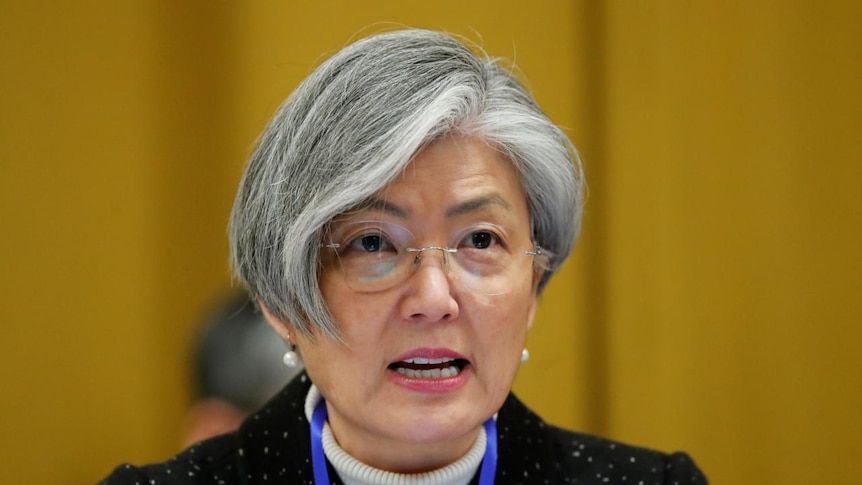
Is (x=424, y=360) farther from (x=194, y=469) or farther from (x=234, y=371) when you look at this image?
(x=234, y=371)

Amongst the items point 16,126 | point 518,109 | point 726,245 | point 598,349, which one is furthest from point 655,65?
point 16,126

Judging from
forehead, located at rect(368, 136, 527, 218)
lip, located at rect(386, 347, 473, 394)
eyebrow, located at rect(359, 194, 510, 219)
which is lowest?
lip, located at rect(386, 347, 473, 394)

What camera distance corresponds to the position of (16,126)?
242 cm

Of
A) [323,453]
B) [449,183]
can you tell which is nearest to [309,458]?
[323,453]

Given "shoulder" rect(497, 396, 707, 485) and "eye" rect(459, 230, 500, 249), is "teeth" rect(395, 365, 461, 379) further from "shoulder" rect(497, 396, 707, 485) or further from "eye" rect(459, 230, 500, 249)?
"shoulder" rect(497, 396, 707, 485)

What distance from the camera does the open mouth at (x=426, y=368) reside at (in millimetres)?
1363

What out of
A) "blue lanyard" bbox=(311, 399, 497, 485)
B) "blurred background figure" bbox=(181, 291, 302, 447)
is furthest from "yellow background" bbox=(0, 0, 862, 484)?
"blue lanyard" bbox=(311, 399, 497, 485)

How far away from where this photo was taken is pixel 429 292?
4.32 ft

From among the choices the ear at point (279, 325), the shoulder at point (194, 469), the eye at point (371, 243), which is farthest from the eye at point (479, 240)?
the shoulder at point (194, 469)

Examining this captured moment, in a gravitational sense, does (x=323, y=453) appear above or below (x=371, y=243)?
below

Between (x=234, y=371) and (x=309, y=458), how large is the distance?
27.8 inches

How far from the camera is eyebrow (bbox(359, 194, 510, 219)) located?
1332 millimetres

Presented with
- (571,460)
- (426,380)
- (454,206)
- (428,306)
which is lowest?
(571,460)

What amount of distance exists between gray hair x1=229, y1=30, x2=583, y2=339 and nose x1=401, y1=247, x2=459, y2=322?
4.4 inches
